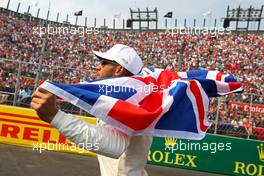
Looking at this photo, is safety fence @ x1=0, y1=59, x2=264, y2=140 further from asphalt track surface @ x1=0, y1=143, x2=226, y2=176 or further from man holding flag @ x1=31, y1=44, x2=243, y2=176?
man holding flag @ x1=31, y1=44, x2=243, y2=176

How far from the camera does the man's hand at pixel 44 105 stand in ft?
5.26

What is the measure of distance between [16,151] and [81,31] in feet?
101

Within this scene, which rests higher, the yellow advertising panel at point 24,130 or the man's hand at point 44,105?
the man's hand at point 44,105

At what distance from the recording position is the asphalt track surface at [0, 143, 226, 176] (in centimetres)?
721

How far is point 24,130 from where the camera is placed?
9.99 meters

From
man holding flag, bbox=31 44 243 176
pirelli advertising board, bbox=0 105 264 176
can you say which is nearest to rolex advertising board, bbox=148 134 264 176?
pirelli advertising board, bbox=0 105 264 176

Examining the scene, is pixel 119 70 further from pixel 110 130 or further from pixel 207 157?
pixel 207 157

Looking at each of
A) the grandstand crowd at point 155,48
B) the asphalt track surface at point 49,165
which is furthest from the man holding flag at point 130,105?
the grandstand crowd at point 155,48

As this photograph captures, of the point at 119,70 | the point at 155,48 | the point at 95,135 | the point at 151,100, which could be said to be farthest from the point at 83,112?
the point at 155,48

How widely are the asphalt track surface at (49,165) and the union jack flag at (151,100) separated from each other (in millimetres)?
5350

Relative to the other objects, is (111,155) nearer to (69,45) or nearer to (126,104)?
(126,104)

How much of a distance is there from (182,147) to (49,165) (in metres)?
3.62

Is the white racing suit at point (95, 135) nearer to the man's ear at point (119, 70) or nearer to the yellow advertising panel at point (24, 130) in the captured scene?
the man's ear at point (119, 70)

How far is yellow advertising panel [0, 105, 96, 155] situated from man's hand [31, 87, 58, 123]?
824cm
